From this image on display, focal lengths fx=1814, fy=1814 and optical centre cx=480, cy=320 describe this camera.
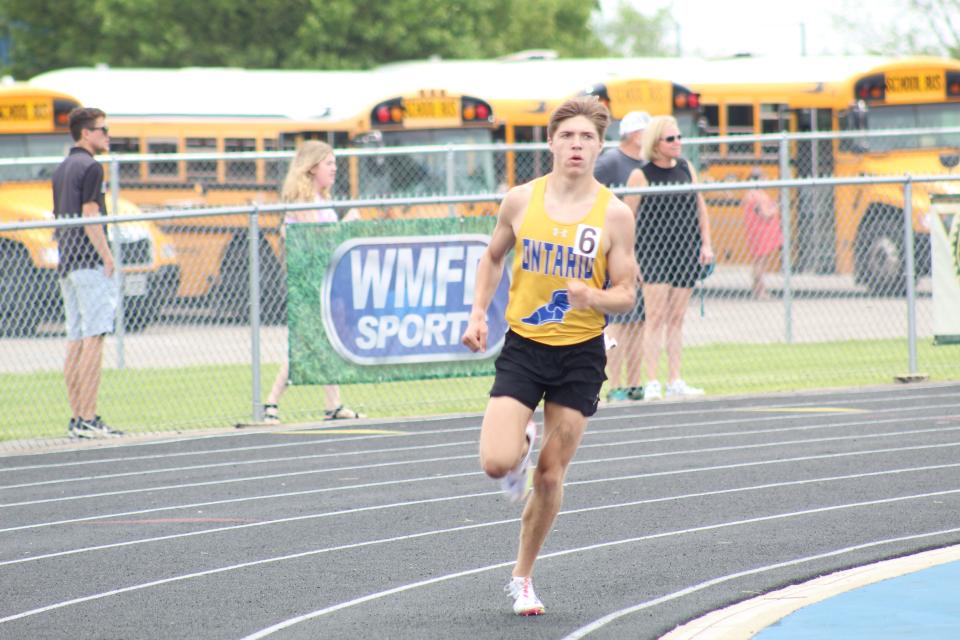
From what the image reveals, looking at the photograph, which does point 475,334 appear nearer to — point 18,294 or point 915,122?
point 18,294

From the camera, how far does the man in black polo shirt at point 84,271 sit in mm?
11734

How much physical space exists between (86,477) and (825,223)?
12199 millimetres

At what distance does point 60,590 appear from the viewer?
727 centimetres

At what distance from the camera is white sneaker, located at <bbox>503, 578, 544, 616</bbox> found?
6621mm

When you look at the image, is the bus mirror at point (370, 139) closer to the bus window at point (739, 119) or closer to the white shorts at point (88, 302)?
the bus window at point (739, 119)

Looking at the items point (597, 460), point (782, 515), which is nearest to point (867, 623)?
point (782, 515)

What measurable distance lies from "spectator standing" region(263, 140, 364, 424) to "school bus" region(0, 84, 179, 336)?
5.51 ft

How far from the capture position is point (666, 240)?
509 inches

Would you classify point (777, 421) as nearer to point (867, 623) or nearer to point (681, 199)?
point (681, 199)

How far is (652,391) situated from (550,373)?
21.6 ft

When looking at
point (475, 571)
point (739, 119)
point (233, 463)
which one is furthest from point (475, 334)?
point (739, 119)

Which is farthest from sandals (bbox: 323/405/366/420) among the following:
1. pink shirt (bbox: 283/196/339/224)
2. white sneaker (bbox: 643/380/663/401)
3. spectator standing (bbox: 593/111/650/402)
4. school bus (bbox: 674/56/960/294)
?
school bus (bbox: 674/56/960/294)

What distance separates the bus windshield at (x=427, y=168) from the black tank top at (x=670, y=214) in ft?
25.5

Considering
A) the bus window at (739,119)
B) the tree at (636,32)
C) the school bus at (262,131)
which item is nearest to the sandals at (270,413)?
the school bus at (262,131)
